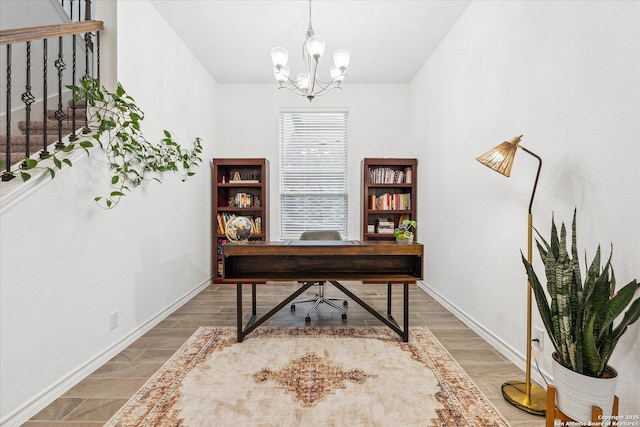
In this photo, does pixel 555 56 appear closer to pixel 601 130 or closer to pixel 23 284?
pixel 601 130

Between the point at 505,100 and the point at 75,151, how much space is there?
3.07 m

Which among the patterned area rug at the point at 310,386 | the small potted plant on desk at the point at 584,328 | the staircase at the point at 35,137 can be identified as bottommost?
the patterned area rug at the point at 310,386

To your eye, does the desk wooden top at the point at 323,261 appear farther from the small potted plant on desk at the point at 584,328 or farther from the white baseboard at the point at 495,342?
the small potted plant on desk at the point at 584,328

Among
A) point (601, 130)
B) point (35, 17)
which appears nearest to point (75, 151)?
point (35, 17)

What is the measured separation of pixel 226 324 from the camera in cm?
304

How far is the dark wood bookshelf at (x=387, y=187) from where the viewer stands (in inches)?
182

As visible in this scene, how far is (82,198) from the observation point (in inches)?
83.4

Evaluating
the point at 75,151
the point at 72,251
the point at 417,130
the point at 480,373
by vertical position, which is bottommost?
the point at 480,373

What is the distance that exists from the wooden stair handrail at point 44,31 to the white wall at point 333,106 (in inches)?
103

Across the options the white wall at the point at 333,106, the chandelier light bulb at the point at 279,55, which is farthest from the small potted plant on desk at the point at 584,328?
the white wall at the point at 333,106

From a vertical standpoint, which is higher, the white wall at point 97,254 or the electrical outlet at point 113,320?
the white wall at point 97,254

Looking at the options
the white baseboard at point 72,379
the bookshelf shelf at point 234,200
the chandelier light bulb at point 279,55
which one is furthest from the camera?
the bookshelf shelf at point 234,200

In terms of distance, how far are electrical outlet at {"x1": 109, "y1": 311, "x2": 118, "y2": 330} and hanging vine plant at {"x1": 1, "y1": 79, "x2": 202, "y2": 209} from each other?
0.81m

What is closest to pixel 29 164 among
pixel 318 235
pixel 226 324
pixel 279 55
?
pixel 279 55
